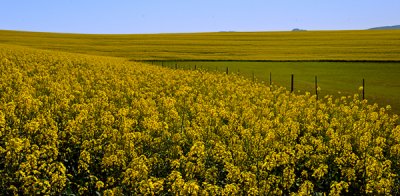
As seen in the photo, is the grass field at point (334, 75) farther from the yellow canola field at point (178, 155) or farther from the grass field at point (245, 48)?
the yellow canola field at point (178, 155)

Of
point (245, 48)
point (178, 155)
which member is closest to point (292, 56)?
point (245, 48)

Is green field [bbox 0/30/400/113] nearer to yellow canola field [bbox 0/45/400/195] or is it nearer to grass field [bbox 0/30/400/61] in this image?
grass field [bbox 0/30/400/61]

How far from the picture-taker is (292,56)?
2381 inches

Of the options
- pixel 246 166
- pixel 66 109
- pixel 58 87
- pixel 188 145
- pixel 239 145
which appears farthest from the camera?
pixel 58 87

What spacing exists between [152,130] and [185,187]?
4373 mm

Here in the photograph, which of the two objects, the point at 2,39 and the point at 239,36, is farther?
the point at 239,36

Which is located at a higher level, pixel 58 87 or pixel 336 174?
pixel 58 87

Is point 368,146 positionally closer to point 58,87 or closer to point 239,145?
point 239,145

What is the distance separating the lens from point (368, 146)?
11.7 meters

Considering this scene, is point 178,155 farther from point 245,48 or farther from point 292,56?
point 245,48

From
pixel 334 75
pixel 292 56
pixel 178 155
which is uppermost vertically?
pixel 178 155

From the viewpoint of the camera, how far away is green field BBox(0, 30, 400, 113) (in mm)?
36219

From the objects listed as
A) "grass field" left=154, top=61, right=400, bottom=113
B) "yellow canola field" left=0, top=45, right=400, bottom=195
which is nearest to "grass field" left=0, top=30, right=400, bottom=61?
"grass field" left=154, top=61, right=400, bottom=113

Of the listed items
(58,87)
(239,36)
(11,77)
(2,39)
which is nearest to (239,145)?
(58,87)
